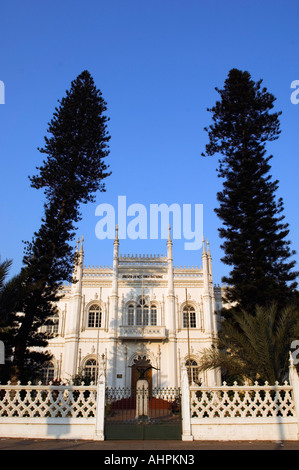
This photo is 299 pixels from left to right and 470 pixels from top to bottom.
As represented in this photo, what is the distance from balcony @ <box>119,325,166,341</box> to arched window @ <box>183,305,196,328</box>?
2.14m

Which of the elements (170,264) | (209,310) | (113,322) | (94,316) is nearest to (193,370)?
(209,310)

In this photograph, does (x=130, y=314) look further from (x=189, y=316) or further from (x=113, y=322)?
(x=189, y=316)

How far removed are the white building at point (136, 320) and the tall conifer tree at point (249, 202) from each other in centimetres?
873

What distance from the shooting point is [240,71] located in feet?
62.6

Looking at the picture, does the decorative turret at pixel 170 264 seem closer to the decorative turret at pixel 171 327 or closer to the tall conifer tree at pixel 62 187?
the decorative turret at pixel 171 327

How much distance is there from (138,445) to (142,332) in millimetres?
16316

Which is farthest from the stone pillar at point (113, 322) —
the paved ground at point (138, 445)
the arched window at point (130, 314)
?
the paved ground at point (138, 445)

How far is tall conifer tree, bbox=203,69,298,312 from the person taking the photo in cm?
1555

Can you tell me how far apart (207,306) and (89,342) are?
348 inches

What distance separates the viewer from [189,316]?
2511 centimetres

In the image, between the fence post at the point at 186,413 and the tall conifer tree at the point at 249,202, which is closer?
the fence post at the point at 186,413

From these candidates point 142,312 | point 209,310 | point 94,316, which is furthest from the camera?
point 94,316

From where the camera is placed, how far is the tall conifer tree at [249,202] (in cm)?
1555

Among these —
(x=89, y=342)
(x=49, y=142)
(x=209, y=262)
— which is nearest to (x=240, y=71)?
(x=49, y=142)
